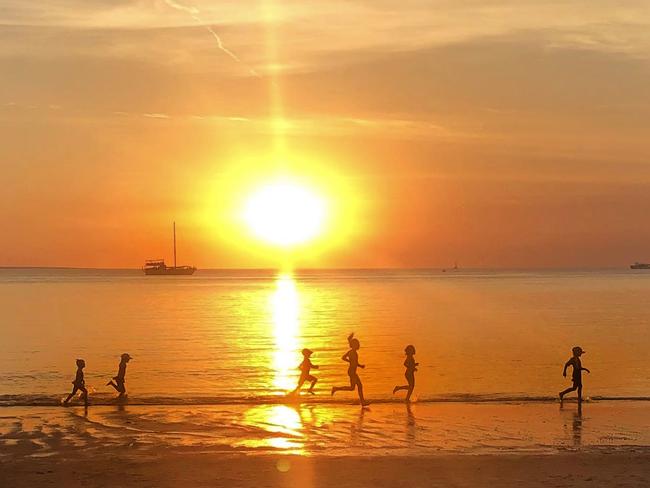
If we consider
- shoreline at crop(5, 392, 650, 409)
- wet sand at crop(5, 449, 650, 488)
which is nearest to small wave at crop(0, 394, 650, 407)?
shoreline at crop(5, 392, 650, 409)

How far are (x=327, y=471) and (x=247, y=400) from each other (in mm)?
11018

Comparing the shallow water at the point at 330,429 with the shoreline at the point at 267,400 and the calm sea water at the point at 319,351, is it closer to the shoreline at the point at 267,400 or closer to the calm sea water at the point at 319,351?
the shoreline at the point at 267,400

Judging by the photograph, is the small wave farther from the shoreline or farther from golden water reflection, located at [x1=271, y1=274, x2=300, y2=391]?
golden water reflection, located at [x1=271, y1=274, x2=300, y2=391]

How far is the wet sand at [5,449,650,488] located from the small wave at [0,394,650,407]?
27.5ft

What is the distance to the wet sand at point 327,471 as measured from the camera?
15047 millimetres

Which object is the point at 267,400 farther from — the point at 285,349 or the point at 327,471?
the point at 285,349

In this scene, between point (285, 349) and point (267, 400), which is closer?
point (267, 400)

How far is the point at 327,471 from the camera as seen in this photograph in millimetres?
15836

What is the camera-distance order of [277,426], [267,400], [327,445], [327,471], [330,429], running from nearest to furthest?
1. [327,471]
2. [327,445]
3. [330,429]
4. [277,426]
5. [267,400]

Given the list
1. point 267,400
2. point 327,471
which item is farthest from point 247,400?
point 327,471

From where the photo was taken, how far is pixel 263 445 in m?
18.7

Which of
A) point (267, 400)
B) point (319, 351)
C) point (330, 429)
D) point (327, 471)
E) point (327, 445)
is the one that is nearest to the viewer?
point (327, 471)

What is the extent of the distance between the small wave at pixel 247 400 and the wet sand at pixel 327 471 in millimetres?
8394

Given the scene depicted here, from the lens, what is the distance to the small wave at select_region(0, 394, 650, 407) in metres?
25.7
